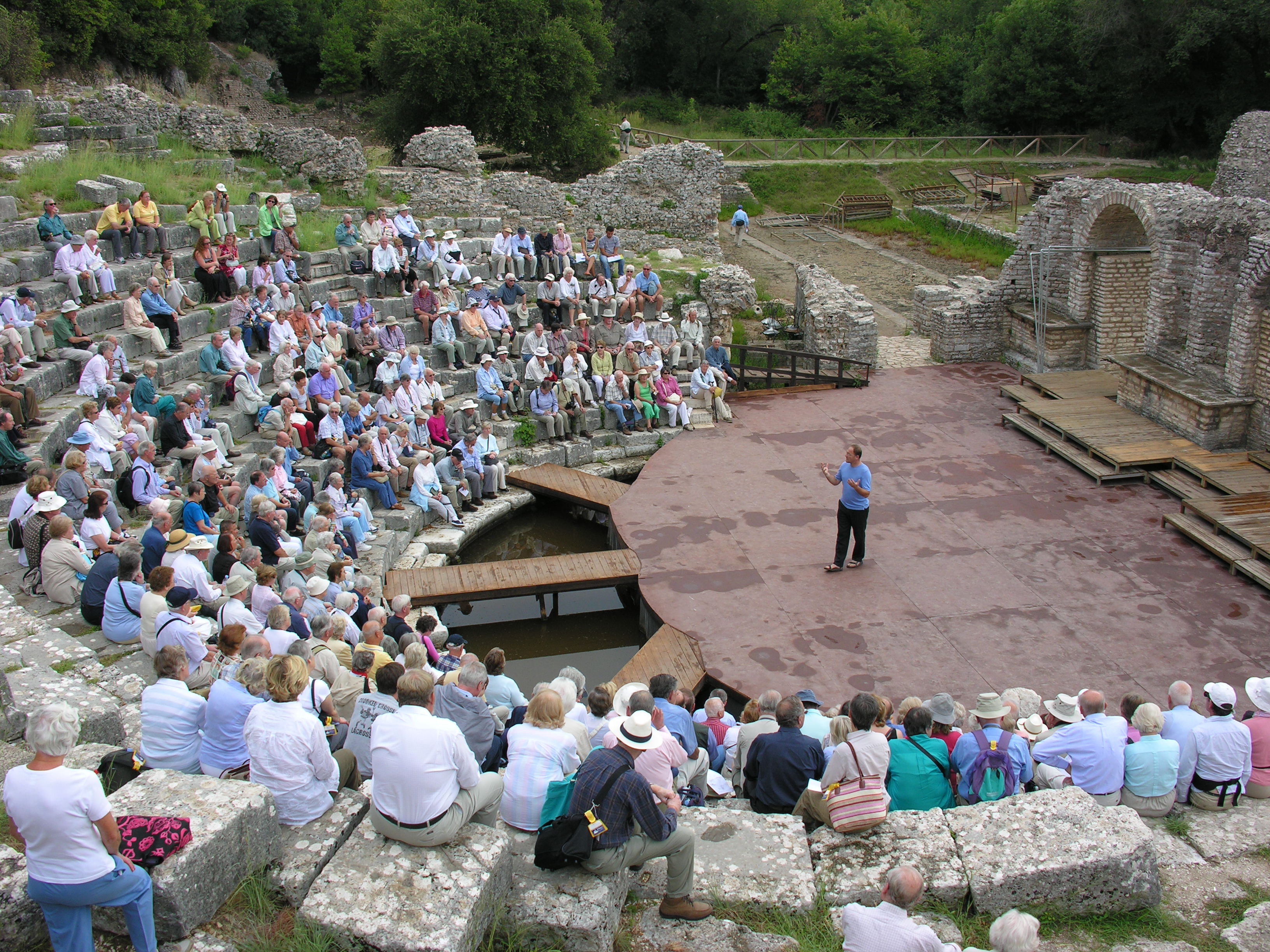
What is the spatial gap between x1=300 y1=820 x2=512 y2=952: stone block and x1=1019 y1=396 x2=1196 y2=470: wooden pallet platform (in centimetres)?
1013

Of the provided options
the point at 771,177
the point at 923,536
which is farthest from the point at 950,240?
the point at 923,536

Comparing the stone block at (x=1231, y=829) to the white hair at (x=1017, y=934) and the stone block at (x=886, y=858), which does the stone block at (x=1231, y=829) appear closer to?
the stone block at (x=886, y=858)

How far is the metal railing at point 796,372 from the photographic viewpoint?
15602 millimetres

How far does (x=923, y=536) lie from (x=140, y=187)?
12.1 metres

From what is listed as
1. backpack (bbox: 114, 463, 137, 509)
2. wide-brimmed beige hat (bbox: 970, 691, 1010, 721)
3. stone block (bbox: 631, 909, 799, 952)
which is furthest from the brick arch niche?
backpack (bbox: 114, 463, 137, 509)

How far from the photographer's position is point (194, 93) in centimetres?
2973

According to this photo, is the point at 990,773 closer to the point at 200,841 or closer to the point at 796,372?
the point at 200,841

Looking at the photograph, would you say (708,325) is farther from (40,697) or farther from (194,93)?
(194,93)

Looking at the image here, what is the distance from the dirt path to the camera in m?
21.2

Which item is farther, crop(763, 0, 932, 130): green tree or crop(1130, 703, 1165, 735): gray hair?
crop(763, 0, 932, 130): green tree

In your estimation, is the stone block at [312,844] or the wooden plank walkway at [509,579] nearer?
the stone block at [312,844]

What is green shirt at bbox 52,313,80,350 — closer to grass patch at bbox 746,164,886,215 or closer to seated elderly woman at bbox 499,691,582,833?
seated elderly woman at bbox 499,691,582,833

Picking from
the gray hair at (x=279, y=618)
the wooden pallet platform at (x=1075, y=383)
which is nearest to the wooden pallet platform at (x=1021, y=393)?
the wooden pallet platform at (x=1075, y=383)

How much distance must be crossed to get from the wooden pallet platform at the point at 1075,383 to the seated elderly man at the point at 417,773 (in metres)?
11.8
